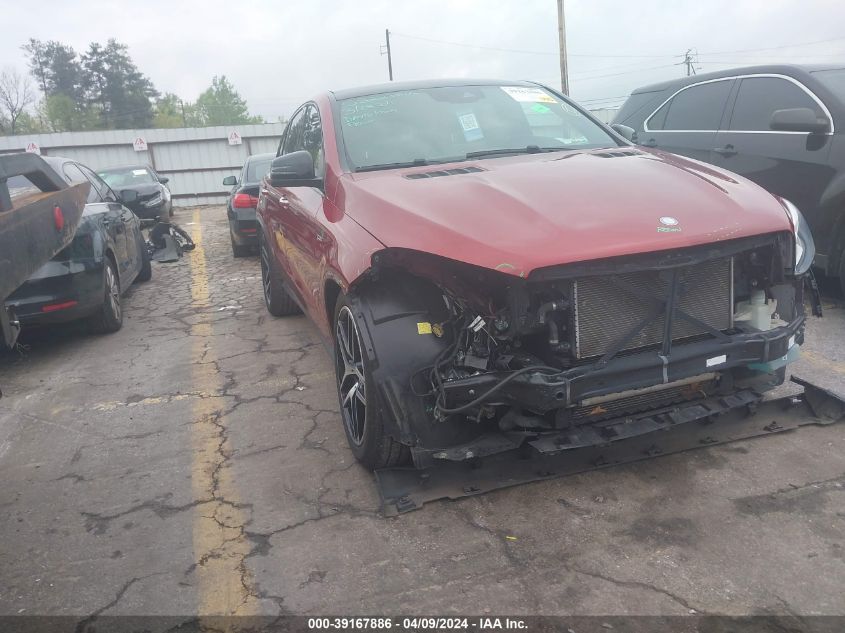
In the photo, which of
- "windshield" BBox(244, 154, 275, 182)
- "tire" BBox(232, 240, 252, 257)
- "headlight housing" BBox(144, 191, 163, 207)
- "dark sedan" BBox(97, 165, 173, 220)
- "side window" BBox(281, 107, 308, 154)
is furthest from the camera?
"dark sedan" BBox(97, 165, 173, 220)

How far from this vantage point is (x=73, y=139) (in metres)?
21.7

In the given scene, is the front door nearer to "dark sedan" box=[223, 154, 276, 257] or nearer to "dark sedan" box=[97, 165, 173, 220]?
"dark sedan" box=[223, 154, 276, 257]

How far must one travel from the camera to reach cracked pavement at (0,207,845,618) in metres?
2.43

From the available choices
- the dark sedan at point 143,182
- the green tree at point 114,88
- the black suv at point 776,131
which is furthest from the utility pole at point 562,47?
the green tree at point 114,88

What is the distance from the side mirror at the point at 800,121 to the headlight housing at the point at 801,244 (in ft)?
7.79

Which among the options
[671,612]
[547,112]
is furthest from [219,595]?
[547,112]

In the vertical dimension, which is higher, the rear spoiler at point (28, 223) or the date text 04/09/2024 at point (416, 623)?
the rear spoiler at point (28, 223)

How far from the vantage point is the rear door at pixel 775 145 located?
5301mm

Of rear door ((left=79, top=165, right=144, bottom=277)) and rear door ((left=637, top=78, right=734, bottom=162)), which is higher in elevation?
rear door ((left=637, top=78, right=734, bottom=162))

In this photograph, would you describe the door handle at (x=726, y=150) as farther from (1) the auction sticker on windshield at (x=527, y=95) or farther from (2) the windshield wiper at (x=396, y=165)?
(2) the windshield wiper at (x=396, y=165)

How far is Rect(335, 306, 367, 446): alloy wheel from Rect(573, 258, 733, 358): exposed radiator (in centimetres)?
101

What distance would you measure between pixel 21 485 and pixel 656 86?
6.92 metres

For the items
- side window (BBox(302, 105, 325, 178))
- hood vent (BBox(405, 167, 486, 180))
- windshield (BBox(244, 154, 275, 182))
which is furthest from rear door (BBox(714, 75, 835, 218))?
windshield (BBox(244, 154, 275, 182))

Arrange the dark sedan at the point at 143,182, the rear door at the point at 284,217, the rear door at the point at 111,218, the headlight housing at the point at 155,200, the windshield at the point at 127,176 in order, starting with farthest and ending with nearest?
1. the windshield at the point at 127,176
2. the dark sedan at the point at 143,182
3. the headlight housing at the point at 155,200
4. the rear door at the point at 111,218
5. the rear door at the point at 284,217
